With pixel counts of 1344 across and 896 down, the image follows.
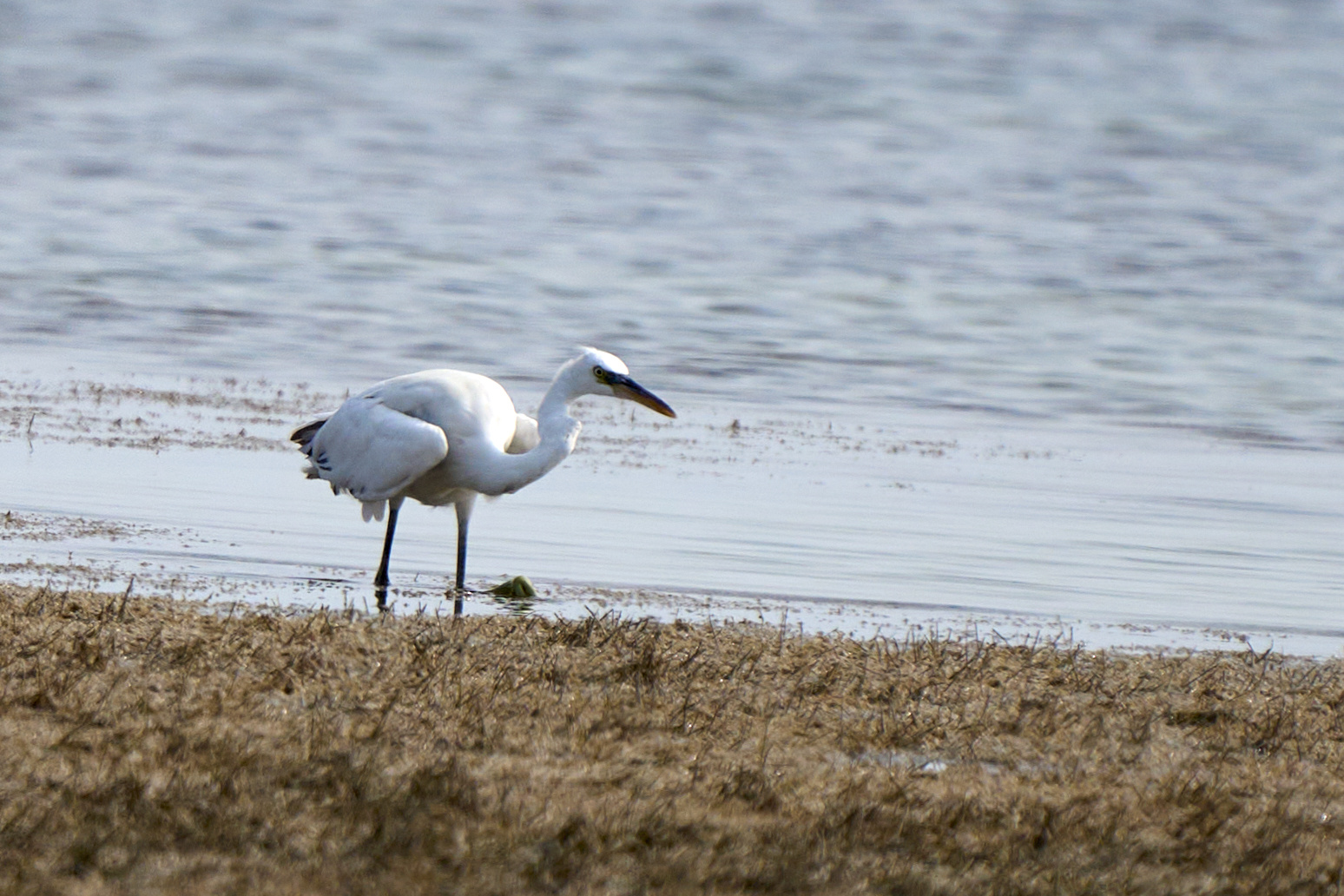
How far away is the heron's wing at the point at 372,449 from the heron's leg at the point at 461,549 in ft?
1.08

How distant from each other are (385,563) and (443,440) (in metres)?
0.58

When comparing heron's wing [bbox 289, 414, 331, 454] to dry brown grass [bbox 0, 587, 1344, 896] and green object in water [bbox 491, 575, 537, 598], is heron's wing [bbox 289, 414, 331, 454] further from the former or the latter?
dry brown grass [bbox 0, 587, 1344, 896]

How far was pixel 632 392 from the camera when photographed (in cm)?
950

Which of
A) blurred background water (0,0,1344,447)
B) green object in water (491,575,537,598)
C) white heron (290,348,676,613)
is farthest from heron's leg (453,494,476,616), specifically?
blurred background water (0,0,1344,447)

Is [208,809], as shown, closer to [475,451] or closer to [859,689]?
[859,689]

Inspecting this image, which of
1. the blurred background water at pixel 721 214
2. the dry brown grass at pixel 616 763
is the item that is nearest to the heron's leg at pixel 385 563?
the dry brown grass at pixel 616 763

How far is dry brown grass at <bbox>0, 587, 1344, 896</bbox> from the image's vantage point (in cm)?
484

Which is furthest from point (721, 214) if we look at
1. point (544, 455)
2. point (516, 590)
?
point (516, 590)

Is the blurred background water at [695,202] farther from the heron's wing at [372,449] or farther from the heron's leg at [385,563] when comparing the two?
the heron's leg at [385,563]

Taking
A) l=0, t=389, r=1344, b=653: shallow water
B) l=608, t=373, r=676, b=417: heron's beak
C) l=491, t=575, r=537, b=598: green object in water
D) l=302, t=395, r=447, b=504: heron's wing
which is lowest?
l=491, t=575, r=537, b=598: green object in water

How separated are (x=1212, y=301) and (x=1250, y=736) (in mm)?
14130

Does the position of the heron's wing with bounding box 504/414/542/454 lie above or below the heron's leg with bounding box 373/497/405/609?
above

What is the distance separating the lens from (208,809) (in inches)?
195

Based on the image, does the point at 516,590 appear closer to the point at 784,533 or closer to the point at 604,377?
the point at 604,377
